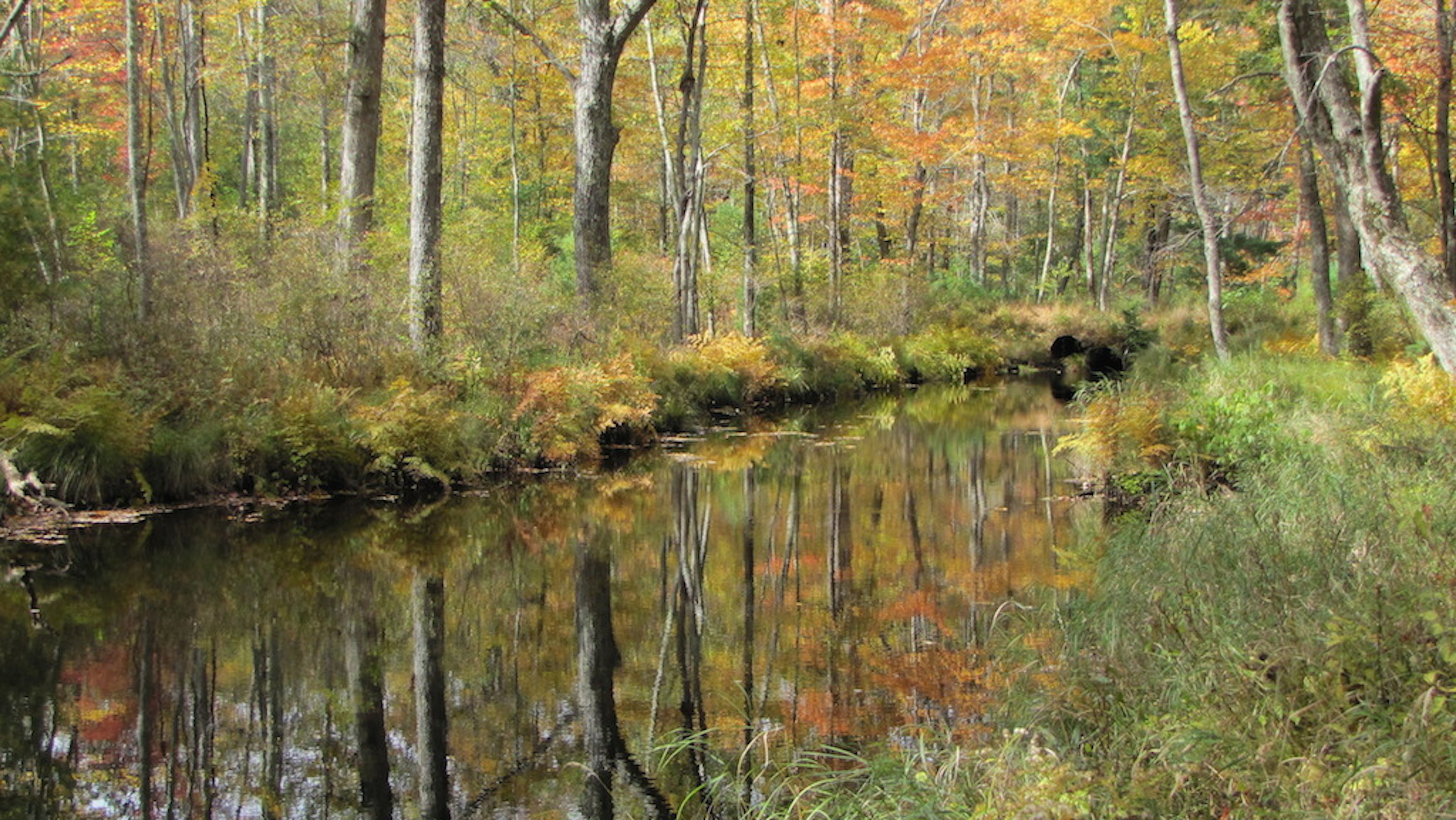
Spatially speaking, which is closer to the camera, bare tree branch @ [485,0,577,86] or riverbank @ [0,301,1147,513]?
riverbank @ [0,301,1147,513]

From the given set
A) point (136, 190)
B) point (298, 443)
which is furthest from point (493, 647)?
point (136, 190)

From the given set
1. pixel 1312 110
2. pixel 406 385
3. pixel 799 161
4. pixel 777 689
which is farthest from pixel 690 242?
pixel 777 689

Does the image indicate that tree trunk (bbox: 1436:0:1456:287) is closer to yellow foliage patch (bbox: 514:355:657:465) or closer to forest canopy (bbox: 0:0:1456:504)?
forest canopy (bbox: 0:0:1456:504)

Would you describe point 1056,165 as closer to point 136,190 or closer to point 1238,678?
point 136,190

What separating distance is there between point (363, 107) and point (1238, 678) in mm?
13107

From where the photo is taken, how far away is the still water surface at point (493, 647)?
4438 mm

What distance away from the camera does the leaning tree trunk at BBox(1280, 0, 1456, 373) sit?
8805 mm

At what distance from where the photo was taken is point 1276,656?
12.0 feet

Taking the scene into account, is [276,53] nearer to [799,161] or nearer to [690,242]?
[690,242]

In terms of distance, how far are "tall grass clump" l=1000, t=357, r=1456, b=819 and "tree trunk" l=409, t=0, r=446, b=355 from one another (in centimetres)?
838

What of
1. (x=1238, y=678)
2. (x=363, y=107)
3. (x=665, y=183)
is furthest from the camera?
(x=665, y=183)

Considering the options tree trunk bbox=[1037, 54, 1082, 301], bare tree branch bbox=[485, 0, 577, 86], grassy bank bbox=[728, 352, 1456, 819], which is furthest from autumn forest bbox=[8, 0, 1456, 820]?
tree trunk bbox=[1037, 54, 1082, 301]

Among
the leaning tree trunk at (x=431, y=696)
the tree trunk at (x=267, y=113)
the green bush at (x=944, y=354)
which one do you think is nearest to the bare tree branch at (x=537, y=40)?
the tree trunk at (x=267, y=113)

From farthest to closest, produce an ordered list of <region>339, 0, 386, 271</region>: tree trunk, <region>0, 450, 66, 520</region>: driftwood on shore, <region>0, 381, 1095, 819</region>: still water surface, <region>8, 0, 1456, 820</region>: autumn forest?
<region>339, 0, 386, 271</region>: tree trunk
<region>0, 450, 66, 520</region>: driftwood on shore
<region>0, 381, 1095, 819</region>: still water surface
<region>8, 0, 1456, 820</region>: autumn forest
